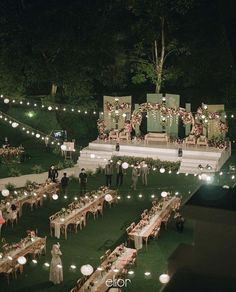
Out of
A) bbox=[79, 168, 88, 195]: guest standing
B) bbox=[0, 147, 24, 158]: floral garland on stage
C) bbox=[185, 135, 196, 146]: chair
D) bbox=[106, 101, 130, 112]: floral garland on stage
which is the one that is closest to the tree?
bbox=[106, 101, 130, 112]: floral garland on stage

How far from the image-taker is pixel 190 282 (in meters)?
2.18

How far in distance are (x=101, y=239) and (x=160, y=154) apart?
10.5 metres

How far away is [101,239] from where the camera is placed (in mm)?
15102

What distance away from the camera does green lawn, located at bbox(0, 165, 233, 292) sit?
12.3 m

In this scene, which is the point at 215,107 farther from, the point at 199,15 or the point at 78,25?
the point at 78,25

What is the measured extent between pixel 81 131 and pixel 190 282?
2980 cm

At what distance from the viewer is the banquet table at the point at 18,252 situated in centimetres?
1227

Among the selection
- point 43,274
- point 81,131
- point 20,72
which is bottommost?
point 43,274

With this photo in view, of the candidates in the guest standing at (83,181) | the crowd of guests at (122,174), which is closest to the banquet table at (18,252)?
the guest standing at (83,181)

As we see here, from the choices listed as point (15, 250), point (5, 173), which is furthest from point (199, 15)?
point (15, 250)

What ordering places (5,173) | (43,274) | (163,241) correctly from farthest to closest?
(5,173) → (163,241) → (43,274)

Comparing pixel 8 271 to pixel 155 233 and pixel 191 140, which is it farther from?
pixel 191 140

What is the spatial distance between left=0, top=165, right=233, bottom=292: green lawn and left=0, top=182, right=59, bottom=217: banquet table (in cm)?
38

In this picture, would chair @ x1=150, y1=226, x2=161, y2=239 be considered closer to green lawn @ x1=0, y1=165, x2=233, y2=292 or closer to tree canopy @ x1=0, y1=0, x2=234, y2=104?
green lawn @ x1=0, y1=165, x2=233, y2=292
